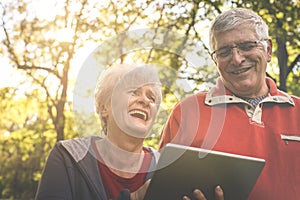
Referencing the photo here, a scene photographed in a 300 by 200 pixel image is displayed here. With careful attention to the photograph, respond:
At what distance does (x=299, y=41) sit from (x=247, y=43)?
5750 mm

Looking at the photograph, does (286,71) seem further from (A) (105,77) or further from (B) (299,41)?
(A) (105,77)

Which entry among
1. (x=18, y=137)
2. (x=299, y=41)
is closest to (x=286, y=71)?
(x=299, y=41)

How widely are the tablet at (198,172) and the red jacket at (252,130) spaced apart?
1.35 feet

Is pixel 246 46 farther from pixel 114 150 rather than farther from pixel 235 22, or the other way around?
pixel 114 150

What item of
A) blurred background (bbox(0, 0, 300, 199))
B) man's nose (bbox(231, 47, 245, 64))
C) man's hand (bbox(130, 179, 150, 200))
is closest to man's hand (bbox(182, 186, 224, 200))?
man's hand (bbox(130, 179, 150, 200))

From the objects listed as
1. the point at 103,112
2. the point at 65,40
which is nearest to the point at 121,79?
the point at 103,112

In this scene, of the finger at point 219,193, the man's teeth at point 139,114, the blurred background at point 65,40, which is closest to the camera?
the finger at point 219,193

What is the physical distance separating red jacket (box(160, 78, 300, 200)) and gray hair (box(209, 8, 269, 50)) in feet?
0.96

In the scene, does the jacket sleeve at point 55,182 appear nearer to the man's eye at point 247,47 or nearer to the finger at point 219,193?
the finger at point 219,193

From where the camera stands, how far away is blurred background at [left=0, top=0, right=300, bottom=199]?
731 centimetres

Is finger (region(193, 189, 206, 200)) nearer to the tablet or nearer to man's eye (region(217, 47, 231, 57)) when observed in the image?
the tablet

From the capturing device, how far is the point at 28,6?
10.6m

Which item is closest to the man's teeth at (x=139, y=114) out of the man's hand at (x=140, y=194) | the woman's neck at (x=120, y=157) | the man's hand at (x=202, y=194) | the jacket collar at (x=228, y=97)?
the woman's neck at (x=120, y=157)

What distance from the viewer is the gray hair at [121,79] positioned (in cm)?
199
